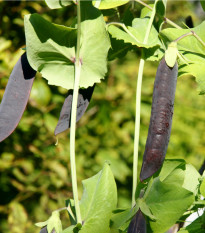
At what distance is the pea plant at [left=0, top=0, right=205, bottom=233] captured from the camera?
51cm

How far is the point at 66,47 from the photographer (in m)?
0.59

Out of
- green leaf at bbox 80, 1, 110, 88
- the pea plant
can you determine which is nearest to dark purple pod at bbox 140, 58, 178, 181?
the pea plant

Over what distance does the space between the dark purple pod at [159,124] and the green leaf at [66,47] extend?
0.11 metres

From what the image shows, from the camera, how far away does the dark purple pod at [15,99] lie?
591 millimetres

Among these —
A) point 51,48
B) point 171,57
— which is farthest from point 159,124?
point 51,48

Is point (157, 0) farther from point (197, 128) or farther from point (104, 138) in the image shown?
point (197, 128)

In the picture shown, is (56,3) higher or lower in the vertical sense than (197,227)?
higher

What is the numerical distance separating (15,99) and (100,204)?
0.61ft

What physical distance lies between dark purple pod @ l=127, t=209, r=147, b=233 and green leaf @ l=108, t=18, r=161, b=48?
223 mm

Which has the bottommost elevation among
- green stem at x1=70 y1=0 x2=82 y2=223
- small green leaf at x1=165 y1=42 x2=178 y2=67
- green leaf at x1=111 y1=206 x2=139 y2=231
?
green leaf at x1=111 y1=206 x2=139 y2=231

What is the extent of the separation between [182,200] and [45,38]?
277 mm

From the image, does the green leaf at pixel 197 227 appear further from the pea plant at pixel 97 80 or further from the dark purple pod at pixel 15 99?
the dark purple pod at pixel 15 99

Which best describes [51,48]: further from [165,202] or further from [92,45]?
[165,202]

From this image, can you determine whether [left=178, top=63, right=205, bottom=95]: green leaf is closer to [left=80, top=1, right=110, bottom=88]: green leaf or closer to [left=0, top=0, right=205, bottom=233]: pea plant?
[left=0, top=0, right=205, bottom=233]: pea plant
